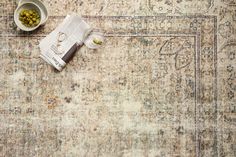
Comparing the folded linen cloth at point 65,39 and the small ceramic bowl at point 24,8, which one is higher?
the small ceramic bowl at point 24,8

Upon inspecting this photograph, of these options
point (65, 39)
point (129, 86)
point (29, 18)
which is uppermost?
point (29, 18)

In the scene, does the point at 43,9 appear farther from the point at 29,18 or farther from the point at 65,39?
the point at 65,39

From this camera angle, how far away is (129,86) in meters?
2.46

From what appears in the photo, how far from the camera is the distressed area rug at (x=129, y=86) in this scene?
8.00 feet

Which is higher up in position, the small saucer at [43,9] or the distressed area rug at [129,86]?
the small saucer at [43,9]

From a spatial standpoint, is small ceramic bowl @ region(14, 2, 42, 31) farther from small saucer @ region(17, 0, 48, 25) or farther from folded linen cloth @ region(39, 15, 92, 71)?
folded linen cloth @ region(39, 15, 92, 71)

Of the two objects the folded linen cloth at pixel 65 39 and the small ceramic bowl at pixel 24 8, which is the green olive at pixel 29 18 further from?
the folded linen cloth at pixel 65 39

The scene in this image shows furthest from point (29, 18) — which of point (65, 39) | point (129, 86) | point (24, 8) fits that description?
point (129, 86)

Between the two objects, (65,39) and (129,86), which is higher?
(65,39)

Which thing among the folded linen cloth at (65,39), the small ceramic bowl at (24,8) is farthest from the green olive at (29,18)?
the folded linen cloth at (65,39)

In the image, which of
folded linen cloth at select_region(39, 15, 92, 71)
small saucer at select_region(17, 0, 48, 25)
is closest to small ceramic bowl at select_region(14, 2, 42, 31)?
small saucer at select_region(17, 0, 48, 25)

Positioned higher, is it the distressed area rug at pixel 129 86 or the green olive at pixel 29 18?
the green olive at pixel 29 18

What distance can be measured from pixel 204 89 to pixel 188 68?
18 cm

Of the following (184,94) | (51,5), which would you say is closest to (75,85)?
(51,5)
